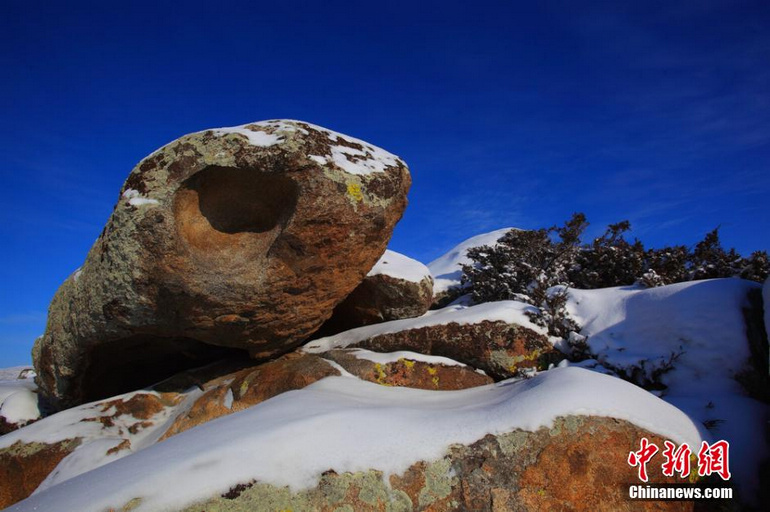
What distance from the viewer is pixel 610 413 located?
10.4 ft

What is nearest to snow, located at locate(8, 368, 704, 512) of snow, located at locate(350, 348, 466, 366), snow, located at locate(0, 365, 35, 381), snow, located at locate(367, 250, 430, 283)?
snow, located at locate(350, 348, 466, 366)

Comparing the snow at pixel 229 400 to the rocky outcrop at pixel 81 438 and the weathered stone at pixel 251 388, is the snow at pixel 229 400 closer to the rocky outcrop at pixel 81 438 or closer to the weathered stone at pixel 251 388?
the weathered stone at pixel 251 388

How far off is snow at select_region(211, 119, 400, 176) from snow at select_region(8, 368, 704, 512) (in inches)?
111

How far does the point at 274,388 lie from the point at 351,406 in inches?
87.7

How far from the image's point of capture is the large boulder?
5.11m

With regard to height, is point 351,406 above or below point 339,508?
above

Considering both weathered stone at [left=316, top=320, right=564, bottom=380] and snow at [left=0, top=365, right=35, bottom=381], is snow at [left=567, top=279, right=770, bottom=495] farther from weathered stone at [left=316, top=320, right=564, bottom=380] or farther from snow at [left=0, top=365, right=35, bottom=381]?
snow at [left=0, top=365, right=35, bottom=381]

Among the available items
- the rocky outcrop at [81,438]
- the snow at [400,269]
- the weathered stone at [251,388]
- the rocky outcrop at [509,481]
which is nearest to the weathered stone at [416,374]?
the weathered stone at [251,388]

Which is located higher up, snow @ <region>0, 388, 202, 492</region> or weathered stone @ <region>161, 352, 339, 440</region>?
weathered stone @ <region>161, 352, 339, 440</region>

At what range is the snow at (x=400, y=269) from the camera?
290 inches

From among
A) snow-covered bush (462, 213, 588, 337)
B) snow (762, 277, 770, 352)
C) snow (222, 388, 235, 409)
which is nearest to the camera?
snow (762, 277, 770, 352)

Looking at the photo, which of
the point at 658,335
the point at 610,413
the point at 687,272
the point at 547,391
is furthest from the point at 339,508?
the point at 687,272

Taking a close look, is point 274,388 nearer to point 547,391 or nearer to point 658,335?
point 547,391

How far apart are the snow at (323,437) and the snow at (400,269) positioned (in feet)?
11.7
